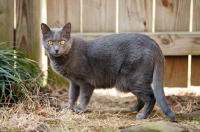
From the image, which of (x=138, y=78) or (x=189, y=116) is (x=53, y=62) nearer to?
(x=138, y=78)

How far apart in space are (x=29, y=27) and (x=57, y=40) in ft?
3.37

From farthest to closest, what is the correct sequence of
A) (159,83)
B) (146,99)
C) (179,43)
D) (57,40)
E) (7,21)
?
(7,21)
(179,43)
(57,40)
(146,99)
(159,83)

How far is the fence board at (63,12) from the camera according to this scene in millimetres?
4902

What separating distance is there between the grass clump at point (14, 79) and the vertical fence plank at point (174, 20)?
171 cm

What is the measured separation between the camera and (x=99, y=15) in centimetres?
488

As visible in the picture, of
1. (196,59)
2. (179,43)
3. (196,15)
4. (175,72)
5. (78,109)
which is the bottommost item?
(78,109)

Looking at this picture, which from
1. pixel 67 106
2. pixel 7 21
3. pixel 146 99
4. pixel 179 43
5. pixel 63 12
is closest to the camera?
pixel 146 99

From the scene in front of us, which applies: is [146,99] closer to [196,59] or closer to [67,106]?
[67,106]

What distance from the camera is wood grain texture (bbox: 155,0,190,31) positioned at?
476cm

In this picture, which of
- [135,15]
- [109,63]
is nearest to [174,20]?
[135,15]

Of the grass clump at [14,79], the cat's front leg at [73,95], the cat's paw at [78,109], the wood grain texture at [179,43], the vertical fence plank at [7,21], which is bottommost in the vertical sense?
the cat's paw at [78,109]

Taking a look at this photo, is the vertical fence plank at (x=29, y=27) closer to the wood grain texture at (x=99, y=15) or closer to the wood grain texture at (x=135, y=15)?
the wood grain texture at (x=99, y=15)

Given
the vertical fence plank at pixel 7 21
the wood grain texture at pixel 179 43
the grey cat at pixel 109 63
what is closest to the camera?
the grey cat at pixel 109 63

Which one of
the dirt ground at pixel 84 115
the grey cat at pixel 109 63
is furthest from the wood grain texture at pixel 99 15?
the dirt ground at pixel 84 115
